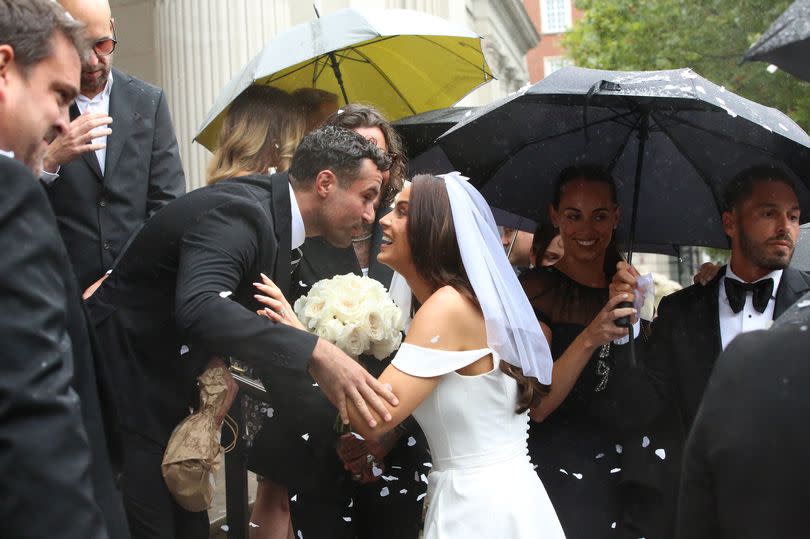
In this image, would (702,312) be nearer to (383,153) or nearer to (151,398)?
(383,153)

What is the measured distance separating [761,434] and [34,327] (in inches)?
53.7

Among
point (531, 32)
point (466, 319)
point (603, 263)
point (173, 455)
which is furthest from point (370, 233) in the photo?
point (531, 32)

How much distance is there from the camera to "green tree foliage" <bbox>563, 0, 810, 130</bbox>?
1830 cm

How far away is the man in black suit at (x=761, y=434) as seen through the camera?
1.90 m

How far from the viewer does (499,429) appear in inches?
155

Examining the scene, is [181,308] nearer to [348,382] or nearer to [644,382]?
[348,382]

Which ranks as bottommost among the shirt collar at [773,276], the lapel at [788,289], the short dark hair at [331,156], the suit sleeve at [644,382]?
the suit sleeve at [644,382]

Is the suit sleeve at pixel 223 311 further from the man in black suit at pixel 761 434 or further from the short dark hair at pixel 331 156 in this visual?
the man in black suit at pixel 761 434

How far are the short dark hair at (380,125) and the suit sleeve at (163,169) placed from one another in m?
0.84

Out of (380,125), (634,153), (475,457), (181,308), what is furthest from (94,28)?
(634,153)

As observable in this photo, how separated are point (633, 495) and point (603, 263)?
1.08 metres

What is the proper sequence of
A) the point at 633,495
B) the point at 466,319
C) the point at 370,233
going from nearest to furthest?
1. the point at 466,319
2. the point at 633,495
3. the point at 370,233

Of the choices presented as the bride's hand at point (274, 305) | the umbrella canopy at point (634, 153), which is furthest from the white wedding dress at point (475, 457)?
the umbrella canopy at point (634, 153)

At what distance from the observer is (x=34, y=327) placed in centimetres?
193
